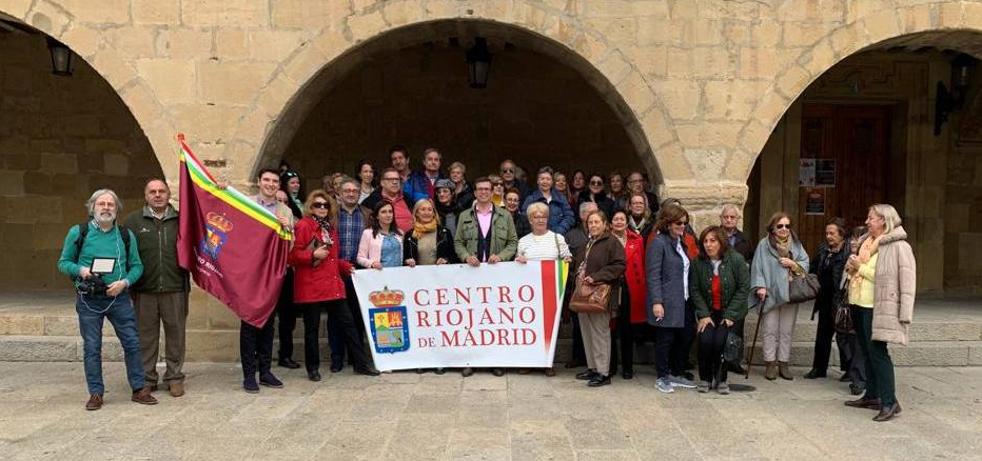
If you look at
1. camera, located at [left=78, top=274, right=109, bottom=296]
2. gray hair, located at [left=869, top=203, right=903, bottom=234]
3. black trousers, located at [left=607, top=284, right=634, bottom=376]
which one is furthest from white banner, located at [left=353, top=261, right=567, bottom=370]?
gray hair, located at [left=869, top=203, right=903, bottom=234]

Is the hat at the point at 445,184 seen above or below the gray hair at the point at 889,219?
above

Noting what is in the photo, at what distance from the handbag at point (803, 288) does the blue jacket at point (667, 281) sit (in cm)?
102

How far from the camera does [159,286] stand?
514cm

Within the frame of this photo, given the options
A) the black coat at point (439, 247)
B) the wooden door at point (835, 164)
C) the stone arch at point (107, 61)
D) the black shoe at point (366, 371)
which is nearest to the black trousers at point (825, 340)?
the black coat at point (439, 247)

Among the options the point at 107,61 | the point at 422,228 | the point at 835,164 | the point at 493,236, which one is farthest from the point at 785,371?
the point at 107,61

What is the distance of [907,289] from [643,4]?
3.20 meters

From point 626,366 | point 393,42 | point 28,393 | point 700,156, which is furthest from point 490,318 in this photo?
point 28,393

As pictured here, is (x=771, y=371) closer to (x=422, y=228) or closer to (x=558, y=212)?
(x=558, y=212)

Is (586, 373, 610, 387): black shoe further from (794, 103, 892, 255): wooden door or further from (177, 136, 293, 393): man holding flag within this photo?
(794, 103, 892, 255): wooden door

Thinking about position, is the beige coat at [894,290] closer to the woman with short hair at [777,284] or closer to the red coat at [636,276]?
the woman with short hair at [777,284]

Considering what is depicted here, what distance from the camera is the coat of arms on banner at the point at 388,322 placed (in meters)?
5.85

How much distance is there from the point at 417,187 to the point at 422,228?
703 mm

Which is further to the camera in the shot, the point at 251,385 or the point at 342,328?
the point at 342,328

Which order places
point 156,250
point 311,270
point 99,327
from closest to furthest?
1. point 99,327
2. point 156,250
3. point 311,270
